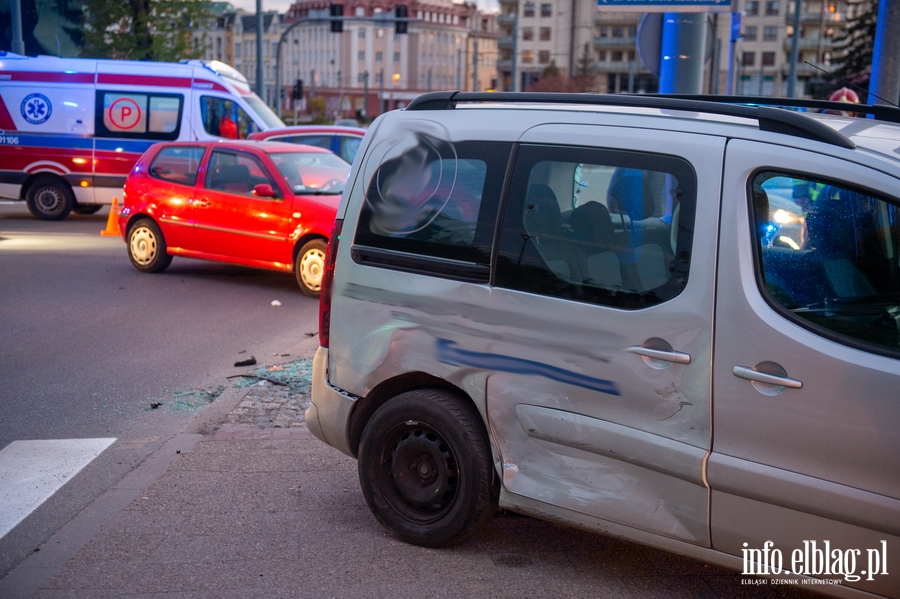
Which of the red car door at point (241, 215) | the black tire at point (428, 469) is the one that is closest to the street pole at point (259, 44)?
the red car door at point (241, 215)

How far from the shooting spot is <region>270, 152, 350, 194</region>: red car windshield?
38.0 feet

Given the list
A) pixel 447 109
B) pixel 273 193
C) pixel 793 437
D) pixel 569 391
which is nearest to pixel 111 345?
pixel 273 193

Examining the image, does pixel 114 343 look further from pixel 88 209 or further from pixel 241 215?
pixel 88 209

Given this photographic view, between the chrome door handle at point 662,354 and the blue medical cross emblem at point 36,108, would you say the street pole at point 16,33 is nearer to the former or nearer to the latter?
the blue medical cross emblem at point 36,108

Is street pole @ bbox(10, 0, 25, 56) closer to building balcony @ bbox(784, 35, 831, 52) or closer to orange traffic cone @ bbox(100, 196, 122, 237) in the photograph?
orange traffic cone @ bbox(100, 196, 122, 237)

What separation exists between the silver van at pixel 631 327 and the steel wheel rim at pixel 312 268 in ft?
21.5

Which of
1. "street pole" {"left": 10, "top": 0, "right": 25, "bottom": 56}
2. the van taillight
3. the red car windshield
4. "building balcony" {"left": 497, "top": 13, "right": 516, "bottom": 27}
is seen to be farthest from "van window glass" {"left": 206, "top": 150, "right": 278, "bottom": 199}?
"building balcony" {"left": 497, "top": 13, "right": 516, "bottom": 27}

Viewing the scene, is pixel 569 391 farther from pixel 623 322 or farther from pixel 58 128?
pixel 58 128

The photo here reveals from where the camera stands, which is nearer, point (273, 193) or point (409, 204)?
point (409, 204)

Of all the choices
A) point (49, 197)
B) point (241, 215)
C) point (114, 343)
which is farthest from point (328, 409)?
point (49, 197)

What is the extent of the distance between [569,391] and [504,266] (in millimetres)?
587

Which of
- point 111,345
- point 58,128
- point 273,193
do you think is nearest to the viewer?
point 111,345

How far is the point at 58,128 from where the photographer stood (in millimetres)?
18828

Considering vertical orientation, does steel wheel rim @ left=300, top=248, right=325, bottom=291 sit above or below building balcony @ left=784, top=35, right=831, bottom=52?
below
